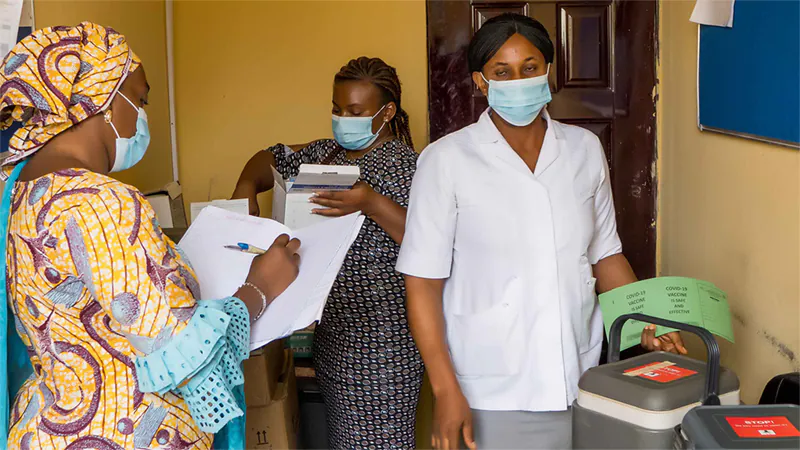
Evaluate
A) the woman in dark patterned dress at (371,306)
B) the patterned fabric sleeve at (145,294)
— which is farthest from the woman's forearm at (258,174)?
the patterned fabric sleeve at (145,294)

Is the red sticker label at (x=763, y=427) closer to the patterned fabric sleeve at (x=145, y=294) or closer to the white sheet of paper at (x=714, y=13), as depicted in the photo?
the patterned fabric sleeve at (x=145, y=294)

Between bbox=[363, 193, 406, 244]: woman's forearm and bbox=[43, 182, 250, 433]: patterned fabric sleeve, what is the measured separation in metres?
0.87

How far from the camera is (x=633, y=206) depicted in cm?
317

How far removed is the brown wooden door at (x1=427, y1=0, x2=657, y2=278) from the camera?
309 centimetres

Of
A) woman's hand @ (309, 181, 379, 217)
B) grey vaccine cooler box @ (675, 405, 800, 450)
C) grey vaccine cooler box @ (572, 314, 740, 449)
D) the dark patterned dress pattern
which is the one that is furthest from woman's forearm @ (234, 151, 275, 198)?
grey vaccine cooler box @ (675, 405, 800, 450)

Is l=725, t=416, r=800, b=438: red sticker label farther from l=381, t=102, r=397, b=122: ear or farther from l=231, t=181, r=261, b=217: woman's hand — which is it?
l=231, t=181, r=261, b=217: woman's hand

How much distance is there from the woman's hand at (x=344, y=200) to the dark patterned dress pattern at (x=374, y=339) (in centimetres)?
11

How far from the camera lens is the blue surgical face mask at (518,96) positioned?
192 cm

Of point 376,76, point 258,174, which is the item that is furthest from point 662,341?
point 258,174

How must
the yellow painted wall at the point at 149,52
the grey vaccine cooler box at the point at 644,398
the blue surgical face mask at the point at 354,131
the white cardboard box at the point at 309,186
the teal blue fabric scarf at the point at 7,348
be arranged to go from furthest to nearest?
the yellow painted wall at the point at 149,52 < the blue surgical face mask at the point at 354,131 < the white cardboard box at the point at 309,186 < the teal blue fabric scarf at the point at 7,348 < the grey vaccine cooler box at the point at 644,398

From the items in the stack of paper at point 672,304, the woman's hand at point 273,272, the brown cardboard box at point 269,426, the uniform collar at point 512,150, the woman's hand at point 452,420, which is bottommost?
the brown cardboard box at point 269,426

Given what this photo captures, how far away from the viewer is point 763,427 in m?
1.23

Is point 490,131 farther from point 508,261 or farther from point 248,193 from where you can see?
point 248,193

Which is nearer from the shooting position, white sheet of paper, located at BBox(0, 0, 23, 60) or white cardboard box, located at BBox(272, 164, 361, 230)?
white sheet of paper, located at BBox(0, 0, 23, 60)
